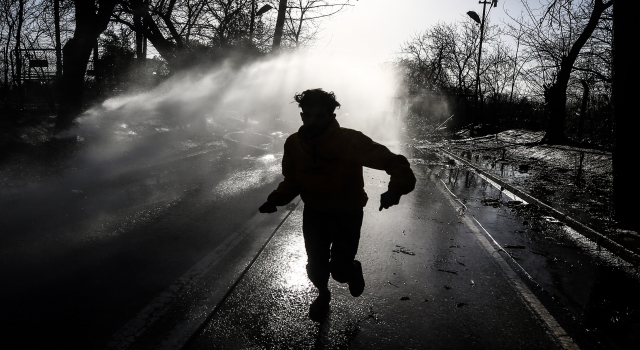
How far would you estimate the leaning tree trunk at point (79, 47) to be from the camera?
42.2 feet

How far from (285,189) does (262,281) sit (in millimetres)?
1201

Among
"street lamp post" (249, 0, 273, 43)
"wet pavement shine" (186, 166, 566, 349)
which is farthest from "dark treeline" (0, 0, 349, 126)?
"wet pavement shine" (186, 166, 566, 349)

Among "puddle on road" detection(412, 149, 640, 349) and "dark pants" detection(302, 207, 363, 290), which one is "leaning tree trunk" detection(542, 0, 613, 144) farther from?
"dark pants" detection(302, 207, 363, 290)

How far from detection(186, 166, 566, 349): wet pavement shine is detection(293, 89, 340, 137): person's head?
1.41 metres

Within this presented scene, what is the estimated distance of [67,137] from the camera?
44.5 ft

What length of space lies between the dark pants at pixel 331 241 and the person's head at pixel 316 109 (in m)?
0.62

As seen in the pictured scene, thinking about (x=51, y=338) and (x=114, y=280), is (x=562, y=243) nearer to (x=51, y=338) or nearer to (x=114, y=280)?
(x=114, y=280)

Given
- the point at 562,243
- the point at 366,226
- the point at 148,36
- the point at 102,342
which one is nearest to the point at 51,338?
the point at 102,342

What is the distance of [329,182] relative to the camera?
3418mm

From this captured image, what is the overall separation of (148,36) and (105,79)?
9459 millimetres

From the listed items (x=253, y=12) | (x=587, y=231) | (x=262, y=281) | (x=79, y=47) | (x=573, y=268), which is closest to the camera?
(x=262, y=281)

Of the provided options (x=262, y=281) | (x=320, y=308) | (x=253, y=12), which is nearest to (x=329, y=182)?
(x=320, y=308)

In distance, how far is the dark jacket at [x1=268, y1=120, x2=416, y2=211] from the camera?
10.6ft

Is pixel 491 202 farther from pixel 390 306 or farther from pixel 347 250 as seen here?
pixel 347 250
